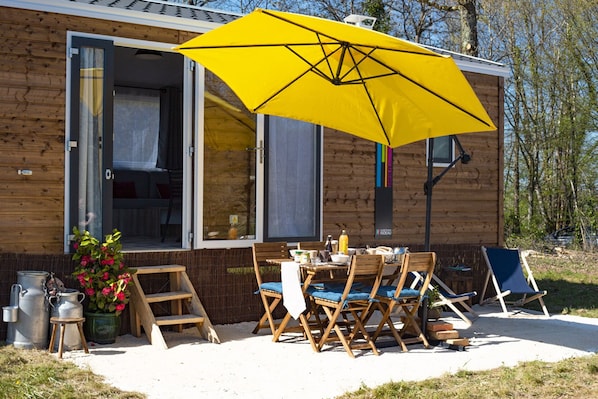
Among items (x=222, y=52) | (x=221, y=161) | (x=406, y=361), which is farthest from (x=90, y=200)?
(x=406, y=361)

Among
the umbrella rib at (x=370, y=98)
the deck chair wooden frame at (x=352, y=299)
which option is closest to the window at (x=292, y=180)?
the deck chair wooden frame at (x=352, y=299)

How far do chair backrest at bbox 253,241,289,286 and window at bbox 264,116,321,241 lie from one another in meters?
0.52

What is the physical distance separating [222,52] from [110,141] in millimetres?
1396

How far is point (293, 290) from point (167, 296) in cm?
118

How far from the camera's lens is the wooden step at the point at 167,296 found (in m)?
6.43

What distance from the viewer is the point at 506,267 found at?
8359 mm

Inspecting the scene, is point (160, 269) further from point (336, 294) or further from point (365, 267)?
point (365, 267)

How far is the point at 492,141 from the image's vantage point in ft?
30.5

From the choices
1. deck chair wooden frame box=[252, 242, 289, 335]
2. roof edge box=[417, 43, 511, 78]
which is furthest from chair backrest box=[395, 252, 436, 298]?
roof edge box=[417, 43, 511, 78]

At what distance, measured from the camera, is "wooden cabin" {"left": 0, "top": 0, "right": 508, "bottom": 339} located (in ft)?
20.4

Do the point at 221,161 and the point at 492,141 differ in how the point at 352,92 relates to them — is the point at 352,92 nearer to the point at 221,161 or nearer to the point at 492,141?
the point at 221,161

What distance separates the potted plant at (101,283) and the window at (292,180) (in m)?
1.66

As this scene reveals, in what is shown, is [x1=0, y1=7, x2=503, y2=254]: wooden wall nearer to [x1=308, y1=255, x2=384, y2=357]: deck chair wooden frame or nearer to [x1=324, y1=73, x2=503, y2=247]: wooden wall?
[x1=324, y1=73, x2=503, y2=247]: wooden wall

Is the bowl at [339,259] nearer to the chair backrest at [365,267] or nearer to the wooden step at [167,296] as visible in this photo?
the chair backrest at [365,267]
